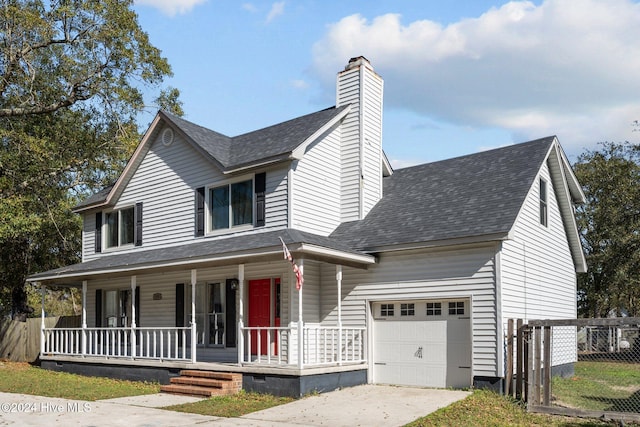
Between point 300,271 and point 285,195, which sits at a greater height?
point 285,195

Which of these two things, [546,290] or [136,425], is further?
[546,290]

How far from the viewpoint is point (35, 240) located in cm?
2706

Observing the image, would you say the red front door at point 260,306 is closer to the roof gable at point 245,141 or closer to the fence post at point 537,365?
the roof gable at point 245,141

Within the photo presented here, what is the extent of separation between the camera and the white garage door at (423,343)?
14.8 metres

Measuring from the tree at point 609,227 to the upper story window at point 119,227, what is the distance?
65.5ft

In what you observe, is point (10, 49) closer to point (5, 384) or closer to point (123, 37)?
point (123, 37)

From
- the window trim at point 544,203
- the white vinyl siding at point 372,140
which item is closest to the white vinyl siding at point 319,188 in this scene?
the white vinyl siding at point 372,140

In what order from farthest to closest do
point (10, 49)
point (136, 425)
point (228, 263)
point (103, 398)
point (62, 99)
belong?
point (62, 99) → point (10, 49) → point (228, 263) → point (103, 398) → point (136, 425)

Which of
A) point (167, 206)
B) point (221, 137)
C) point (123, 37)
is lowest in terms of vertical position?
point (167, 206)

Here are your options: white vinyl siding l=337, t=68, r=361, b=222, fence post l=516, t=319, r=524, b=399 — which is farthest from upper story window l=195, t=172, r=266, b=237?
fence post l=516, t=319, r=524, b=399

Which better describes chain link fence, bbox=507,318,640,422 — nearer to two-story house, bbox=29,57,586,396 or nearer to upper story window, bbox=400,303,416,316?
two-story house, bbox=29,57,586,396

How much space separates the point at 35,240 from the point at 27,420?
17.4 meters

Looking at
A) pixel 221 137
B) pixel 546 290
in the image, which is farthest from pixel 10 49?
pixel 546 290

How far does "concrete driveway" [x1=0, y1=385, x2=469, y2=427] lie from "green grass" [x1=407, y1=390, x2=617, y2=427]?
13.9 inches
